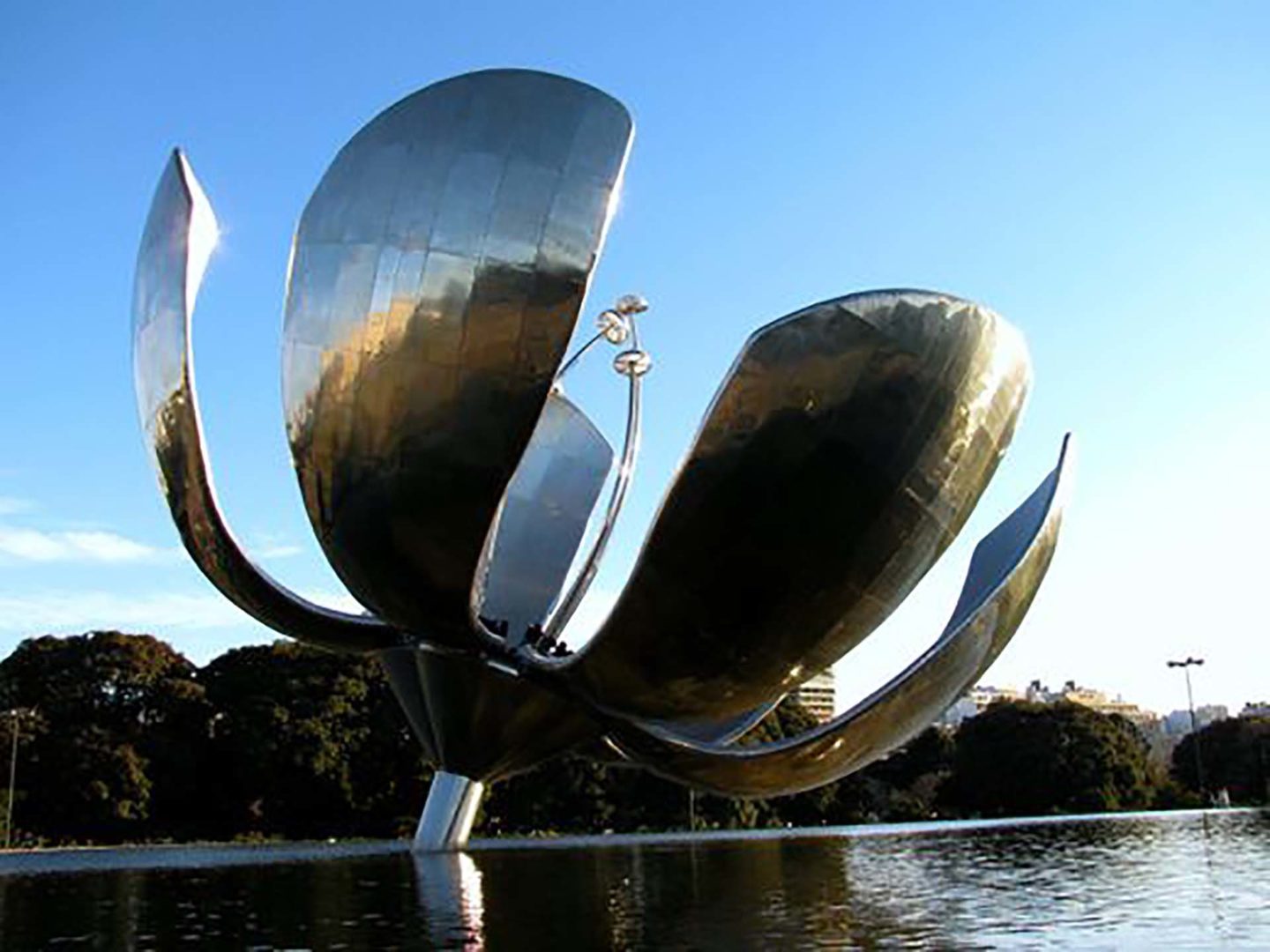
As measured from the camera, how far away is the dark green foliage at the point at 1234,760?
195 ft

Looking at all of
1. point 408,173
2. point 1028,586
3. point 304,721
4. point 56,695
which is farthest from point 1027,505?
point 56,695

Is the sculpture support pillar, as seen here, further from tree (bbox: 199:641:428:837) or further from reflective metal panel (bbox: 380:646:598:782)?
tree (bbox: 199:641:428:837)

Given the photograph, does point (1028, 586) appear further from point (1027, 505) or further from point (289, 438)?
point (289, 438)

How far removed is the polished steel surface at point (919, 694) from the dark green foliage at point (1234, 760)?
5212 centimetres

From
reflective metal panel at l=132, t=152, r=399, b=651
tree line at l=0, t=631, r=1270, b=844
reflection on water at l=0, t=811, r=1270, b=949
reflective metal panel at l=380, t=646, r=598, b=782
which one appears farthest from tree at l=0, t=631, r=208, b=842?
reflective metal panel at l=132, t=152, r=399, b=651

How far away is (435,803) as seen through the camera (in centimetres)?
1375

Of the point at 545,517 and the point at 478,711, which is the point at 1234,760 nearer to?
the point at 545,517

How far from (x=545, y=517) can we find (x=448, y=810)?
3.78 m

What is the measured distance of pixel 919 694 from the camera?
432 inches

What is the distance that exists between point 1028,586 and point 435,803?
21.2 ft

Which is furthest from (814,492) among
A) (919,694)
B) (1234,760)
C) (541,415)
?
(1234,760)

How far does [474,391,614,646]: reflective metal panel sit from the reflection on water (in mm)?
3001

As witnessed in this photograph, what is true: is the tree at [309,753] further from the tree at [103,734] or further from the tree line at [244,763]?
the tree at [103,734]

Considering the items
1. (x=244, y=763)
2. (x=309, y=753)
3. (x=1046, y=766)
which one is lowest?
(x=1046, y=766)
